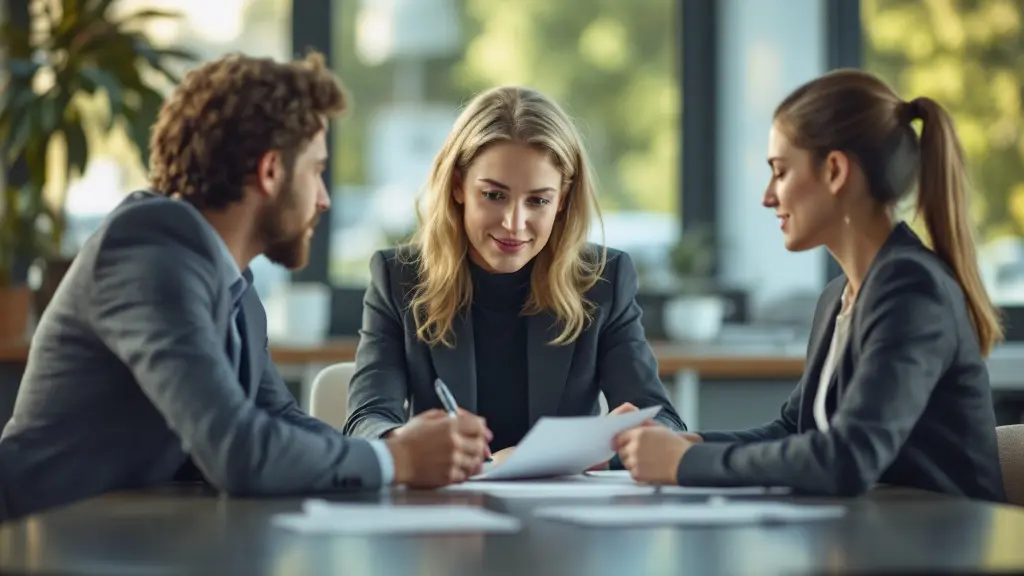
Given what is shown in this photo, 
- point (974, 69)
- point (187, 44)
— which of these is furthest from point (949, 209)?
point (187, 44)

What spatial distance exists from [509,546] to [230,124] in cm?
79

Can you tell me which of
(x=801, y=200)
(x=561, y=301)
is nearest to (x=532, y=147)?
(x=561, y=301)

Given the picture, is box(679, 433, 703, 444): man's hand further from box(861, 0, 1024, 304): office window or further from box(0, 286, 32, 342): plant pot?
box(861, 0, 1024, 304): office window

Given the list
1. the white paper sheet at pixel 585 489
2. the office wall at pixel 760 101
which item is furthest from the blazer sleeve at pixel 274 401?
the office wall at pixel 760 101

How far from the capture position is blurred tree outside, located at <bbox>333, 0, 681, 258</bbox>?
15.2 ft

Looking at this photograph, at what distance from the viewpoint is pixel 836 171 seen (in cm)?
198

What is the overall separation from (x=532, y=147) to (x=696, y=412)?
1.75 metres

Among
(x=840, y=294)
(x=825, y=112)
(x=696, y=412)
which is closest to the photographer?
(x=825, y=112)

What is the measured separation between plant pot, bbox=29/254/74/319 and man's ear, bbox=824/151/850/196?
2.52 meters

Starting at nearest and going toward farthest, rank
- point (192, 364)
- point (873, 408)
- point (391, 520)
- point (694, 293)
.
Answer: point (391, 520), point (192, 364), point (873, 408), point (694, 293)

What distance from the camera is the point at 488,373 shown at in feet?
8.22

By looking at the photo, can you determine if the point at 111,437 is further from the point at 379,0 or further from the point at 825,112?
the point at 379,0

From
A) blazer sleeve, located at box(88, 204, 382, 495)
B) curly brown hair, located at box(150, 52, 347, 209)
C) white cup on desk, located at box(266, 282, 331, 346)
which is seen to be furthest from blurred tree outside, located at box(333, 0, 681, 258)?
blazer sleeve, located at box(88, 204, 382, 495)

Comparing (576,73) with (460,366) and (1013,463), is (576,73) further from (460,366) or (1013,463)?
(1013,463)
